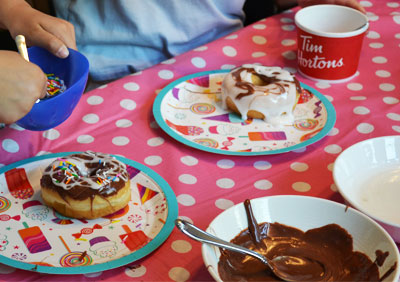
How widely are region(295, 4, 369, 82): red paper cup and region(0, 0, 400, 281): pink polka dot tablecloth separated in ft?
0.10

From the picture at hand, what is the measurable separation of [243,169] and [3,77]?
45cm

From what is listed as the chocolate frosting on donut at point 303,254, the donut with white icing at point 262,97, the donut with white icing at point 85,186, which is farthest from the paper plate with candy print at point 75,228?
the donut with white icing at point 262,97

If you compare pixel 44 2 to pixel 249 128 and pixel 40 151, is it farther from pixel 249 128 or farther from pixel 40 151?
pixel 249 128

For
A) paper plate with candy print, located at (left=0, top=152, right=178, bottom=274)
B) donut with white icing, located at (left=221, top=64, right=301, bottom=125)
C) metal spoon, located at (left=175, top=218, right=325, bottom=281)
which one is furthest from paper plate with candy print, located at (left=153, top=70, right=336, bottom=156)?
metal spoon, located at (left=175, top=218, right=325, bottom=281)

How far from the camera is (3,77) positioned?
0.71m

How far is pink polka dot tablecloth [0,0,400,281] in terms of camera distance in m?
0.75

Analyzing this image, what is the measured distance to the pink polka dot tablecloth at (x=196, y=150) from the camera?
751 millimetres

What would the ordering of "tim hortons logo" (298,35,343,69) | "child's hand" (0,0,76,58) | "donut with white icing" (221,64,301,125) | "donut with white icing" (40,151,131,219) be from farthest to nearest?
"tim hortons logo" (298,35,343,69) < "donut with white icing" (221,64,301,125) < "child's hand" (0,0,76,58) < "donut with white icing" (40,151,131,219)

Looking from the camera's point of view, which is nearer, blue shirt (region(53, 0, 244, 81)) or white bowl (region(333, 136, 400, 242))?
white bowl (region(333, 136, 400, 242))

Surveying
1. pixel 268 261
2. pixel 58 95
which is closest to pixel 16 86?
pixel 58 95

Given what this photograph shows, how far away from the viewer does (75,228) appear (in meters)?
0.80

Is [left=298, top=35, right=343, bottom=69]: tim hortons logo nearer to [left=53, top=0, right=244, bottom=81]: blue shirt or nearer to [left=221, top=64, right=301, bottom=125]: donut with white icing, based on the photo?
[left=221, top=64, right=301, bottom=125]: donut with white icing

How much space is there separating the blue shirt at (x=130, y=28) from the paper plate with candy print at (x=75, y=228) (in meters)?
0.53

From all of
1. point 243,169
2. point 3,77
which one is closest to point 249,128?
point 243,169
